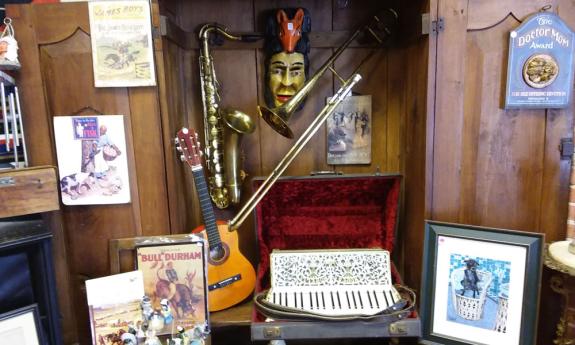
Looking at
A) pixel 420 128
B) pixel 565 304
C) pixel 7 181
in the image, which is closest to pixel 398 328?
pixel 565 304

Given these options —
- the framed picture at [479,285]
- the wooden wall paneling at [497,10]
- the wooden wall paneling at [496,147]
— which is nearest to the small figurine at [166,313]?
the framed picture at [479,285]

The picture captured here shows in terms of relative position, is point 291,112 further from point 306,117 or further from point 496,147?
point 496,147

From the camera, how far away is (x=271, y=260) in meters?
1.35

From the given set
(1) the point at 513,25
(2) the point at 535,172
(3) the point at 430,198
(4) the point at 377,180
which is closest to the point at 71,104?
(4) the point at 377,180

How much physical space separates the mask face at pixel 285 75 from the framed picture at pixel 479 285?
736 mm

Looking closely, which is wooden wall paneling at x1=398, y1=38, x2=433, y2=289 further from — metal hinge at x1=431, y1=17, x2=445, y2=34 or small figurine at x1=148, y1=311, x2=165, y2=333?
small figurine at x1=148, y1=311, x2=165, y2=333

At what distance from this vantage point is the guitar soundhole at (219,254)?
4.58 ft

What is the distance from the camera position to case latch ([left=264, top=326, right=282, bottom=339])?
3.77 feet

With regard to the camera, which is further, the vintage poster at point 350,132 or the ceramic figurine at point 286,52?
the vintage poster at point 350,132

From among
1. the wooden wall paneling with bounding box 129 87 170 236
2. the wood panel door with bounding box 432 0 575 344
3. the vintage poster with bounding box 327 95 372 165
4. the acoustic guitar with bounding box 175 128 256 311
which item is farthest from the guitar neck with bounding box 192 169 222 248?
the wood panel door with bounding box 432 0 575 344

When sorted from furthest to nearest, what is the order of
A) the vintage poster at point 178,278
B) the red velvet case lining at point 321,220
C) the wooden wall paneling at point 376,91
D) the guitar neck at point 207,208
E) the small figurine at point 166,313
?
the wooden wall paneling at point 376,91 → the red velvet case lining at point 321,220 → the guitar neck at point 207,208 → the vintage poster at point 178,278 → the small figurine at point 166,313

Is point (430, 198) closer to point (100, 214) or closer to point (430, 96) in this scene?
point (430, 96)

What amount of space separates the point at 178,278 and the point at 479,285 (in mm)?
1001

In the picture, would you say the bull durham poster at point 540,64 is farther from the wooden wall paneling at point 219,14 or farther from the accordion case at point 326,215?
the wooden wall paneling at point 219,14
